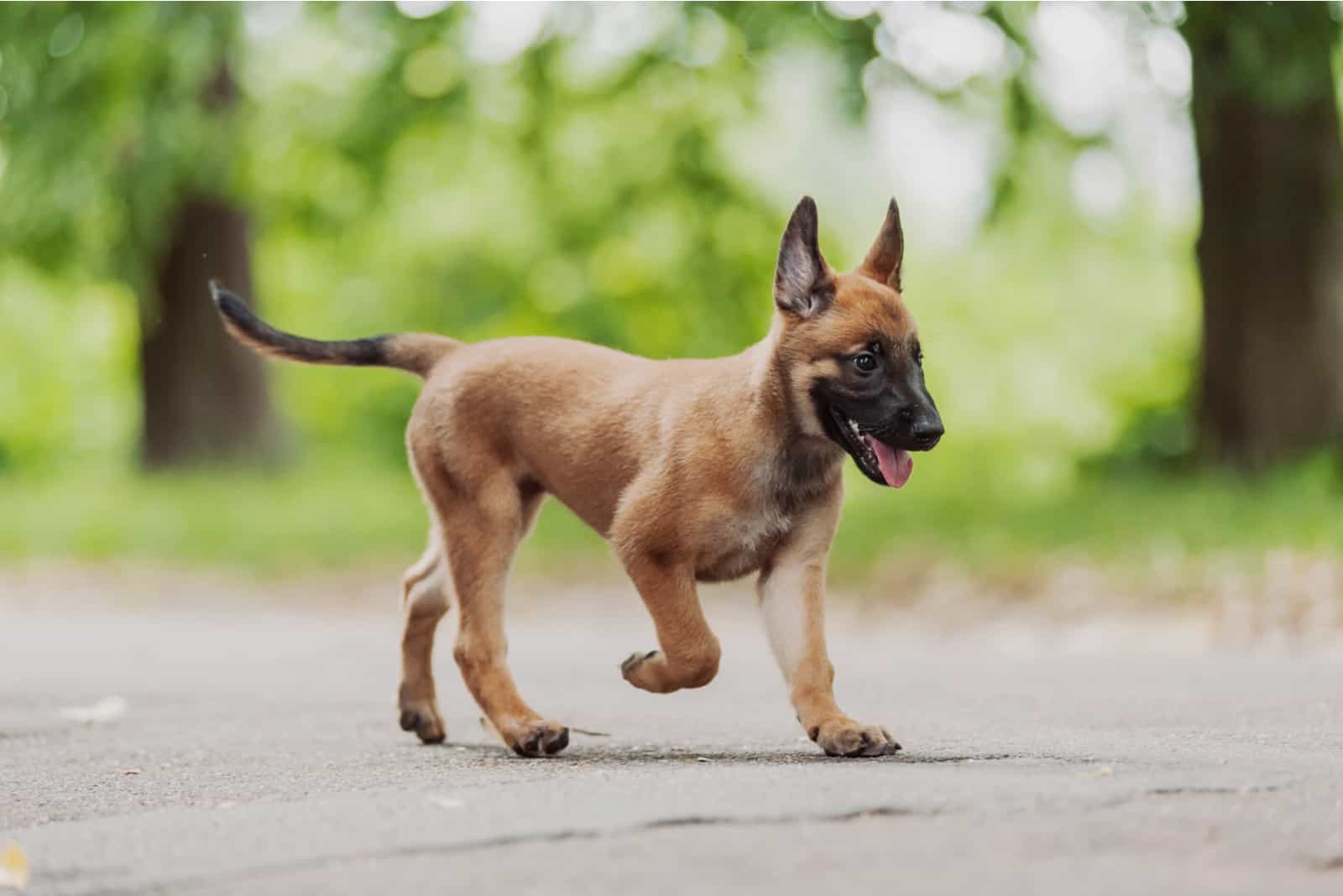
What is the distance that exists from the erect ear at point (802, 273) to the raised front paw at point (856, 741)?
1.23 meters

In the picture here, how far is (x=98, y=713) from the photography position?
7762mm

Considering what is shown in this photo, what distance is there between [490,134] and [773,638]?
1314 centimetres

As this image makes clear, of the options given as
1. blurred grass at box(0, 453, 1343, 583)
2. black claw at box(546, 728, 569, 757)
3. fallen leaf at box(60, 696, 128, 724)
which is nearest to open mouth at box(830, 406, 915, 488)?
black claw at box(546, 728, 569, 757)

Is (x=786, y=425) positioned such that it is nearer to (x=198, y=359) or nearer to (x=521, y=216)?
(x=198, y=359)

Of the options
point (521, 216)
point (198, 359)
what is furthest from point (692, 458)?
point (521, 216)

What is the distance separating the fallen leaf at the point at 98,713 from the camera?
7.66 meters

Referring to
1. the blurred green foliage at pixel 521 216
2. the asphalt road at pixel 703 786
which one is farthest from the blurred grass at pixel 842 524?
the asphalt road at pixel 703 786

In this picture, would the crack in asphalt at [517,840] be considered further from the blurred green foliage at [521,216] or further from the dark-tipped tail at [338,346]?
the blurred green foliage at [521,216]

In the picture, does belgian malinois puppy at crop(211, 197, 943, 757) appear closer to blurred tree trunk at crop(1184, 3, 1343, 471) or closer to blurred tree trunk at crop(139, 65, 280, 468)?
blurred tree trunk at crop(1184, 3, 1343, 471)

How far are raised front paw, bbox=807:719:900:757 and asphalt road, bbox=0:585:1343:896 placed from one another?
7 centimetres

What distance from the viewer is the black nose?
5320 millimetres

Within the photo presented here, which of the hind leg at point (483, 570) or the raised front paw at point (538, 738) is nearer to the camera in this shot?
the raised front paw at point (538, 738)

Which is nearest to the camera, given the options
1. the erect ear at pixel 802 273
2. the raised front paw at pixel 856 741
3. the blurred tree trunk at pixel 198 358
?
the raised front paw at pixel 856 741

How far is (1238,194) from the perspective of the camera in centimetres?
1579
